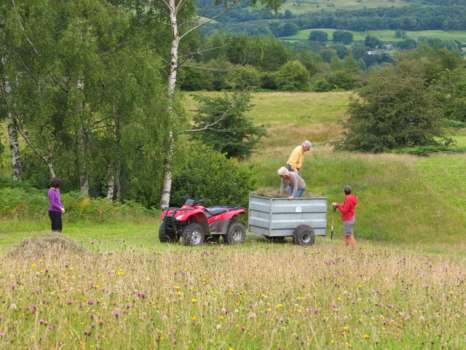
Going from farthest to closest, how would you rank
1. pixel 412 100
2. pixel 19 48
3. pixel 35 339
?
pixel 412 100 → pixel 19 48 → pixel 35 339

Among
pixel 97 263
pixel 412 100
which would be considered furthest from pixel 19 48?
pixel 412 100

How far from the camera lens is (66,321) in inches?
340

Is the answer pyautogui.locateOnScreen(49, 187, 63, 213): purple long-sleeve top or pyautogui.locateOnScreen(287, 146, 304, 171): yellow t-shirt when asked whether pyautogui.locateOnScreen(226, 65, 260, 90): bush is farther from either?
pyautogui.locateOnScreen(49, 187, 63, 213): purple long-sleeve top

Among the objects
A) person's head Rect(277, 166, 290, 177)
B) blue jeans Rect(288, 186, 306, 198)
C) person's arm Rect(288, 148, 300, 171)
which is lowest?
blue jeans Rect(288, 186, 306, 198)

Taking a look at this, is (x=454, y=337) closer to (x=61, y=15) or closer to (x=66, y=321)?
(x=66, y=321)

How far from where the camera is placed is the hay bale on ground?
14.9 meters

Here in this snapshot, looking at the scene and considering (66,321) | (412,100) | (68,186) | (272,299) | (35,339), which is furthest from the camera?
(412,100)

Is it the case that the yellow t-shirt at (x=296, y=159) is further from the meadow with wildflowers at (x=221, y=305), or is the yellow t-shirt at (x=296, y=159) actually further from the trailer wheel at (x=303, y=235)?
the meadow with wildflowers at (x=221, y=305)

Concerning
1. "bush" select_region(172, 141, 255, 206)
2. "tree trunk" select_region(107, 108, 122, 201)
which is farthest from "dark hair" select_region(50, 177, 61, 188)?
"bush" select_region(172, 141, 255, 206)

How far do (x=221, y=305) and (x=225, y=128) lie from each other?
101 ft

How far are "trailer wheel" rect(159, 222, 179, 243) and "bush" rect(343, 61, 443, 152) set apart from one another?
2796 cm

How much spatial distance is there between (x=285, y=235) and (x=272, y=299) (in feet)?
35.1

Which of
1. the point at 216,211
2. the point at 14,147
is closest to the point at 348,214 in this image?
the point at 216,211

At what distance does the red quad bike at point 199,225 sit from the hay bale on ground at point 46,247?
13.2 feet
